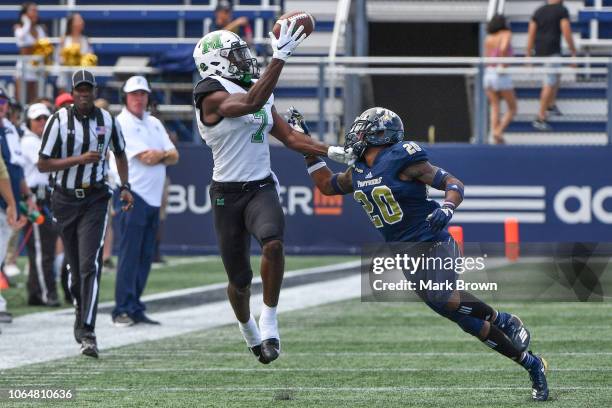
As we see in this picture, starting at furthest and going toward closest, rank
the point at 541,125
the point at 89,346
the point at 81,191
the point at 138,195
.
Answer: the point at 541,125 → the point at 138,195 → the point at 81,191 → the point at 89,346

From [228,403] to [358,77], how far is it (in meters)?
11.1

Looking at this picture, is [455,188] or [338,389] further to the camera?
[338,389]

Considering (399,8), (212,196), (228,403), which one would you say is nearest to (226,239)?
(212,196)

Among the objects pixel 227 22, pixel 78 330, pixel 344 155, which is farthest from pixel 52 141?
pixel 227 22

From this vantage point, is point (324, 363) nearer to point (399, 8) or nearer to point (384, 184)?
point (384, 184)

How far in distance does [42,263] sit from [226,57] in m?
5.61

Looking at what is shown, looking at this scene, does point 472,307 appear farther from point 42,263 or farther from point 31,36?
point 31,36

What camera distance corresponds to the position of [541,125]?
18.6 meters

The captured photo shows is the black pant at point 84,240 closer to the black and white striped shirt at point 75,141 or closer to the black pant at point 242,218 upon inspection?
the black and white striped shirt at point 75,141

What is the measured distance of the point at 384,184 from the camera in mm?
7730

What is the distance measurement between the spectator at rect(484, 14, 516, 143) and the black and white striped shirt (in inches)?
344

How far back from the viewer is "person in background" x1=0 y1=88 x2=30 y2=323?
11.4m

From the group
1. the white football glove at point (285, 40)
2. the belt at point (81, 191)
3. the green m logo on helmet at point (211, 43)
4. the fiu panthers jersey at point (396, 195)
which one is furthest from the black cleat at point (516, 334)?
the belt at point (81, 191)

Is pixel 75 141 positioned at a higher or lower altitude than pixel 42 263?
higher
